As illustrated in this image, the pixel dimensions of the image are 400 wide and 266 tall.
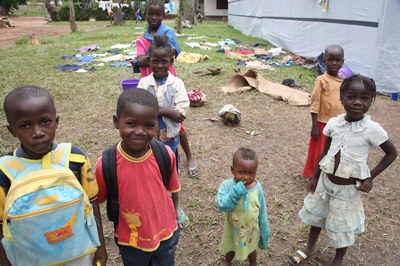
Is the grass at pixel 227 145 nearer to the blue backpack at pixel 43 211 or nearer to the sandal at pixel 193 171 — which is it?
the sandal at pixel 193 171

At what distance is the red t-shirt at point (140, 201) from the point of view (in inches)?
60.8

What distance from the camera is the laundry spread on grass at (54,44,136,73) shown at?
823cm

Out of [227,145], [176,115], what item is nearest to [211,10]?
[227,145]

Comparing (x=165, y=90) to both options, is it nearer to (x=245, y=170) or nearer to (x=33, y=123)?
(x=245, y=170)

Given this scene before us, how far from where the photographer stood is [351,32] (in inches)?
289

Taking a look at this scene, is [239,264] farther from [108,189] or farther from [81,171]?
[81,171]

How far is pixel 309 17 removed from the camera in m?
9.73

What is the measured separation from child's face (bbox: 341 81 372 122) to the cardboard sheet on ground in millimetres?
3699

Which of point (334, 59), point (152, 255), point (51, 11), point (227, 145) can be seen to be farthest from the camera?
point (51, 11)

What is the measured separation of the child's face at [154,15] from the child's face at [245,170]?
1.96 m

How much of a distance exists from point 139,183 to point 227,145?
2.66m

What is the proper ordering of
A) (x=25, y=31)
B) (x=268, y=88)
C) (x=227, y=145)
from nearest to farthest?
(x=227, y=145), (x=268, y=88), (x=25, y=31)

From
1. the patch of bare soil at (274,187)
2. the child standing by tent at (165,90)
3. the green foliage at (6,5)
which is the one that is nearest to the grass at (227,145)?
the patch of bare soil at (274,187)

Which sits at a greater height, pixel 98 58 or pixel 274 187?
pixel 98 58
